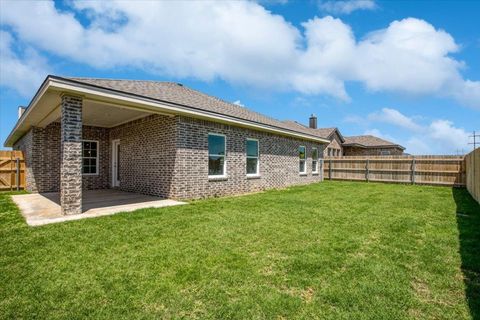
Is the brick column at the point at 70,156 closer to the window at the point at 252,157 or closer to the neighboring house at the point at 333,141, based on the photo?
the window at the point at 252,157

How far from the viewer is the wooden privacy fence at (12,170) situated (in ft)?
42.5

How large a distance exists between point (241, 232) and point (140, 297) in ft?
8.68

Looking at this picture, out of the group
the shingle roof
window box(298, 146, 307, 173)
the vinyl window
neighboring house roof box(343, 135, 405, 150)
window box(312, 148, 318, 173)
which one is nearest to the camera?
the shingle roof

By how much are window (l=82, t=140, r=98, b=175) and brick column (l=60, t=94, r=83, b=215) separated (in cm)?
655

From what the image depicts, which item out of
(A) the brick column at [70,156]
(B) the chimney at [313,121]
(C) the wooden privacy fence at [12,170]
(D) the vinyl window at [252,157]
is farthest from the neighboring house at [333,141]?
(C) the wooden privacy fence at [12,170]

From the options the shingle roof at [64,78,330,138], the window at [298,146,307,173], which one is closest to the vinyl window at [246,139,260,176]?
→ the shingle roof at [64,78,330,138]

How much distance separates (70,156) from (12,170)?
987 centimetres

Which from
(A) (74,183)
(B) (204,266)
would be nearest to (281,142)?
(A) (74,183)

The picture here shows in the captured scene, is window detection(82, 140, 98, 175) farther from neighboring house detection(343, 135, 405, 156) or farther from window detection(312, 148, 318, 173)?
neighboring house detection(343, 135, 405, 156)

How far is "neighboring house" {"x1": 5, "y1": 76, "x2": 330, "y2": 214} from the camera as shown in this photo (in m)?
6.55

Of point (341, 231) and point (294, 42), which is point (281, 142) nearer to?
point (294, 42)

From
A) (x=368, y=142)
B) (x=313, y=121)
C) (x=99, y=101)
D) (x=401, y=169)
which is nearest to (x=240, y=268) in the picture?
(x=99, y=101)

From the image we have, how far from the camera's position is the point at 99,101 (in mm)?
7344

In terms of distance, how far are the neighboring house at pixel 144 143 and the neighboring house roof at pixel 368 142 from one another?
18.3m
